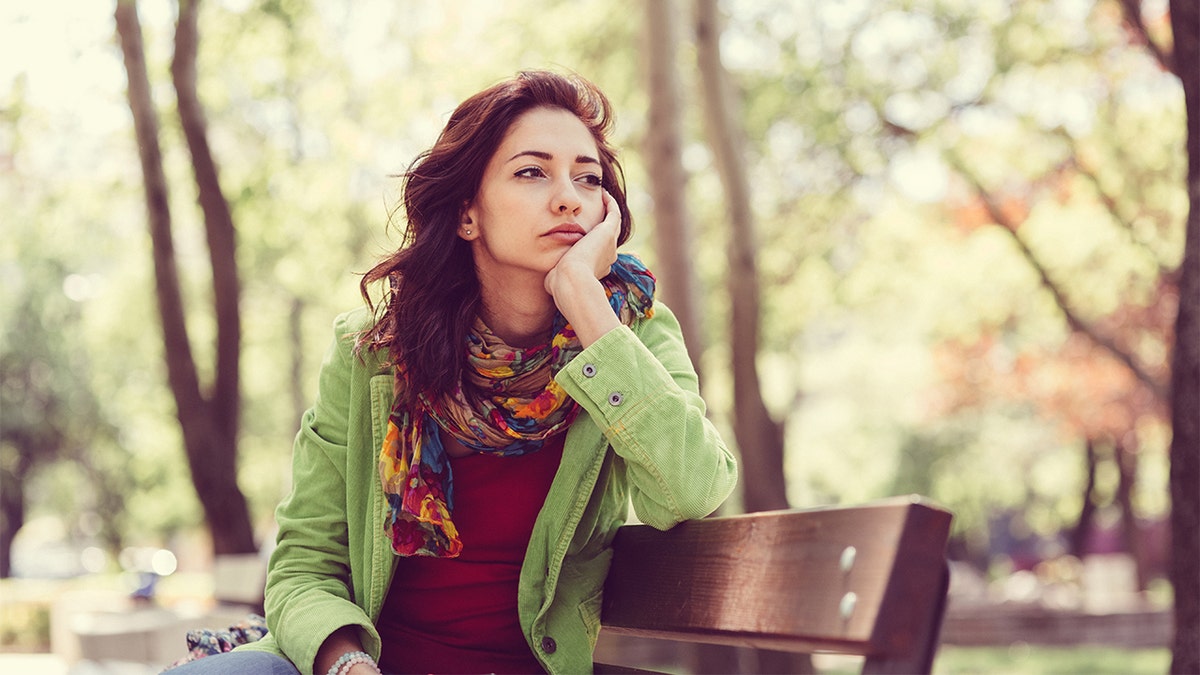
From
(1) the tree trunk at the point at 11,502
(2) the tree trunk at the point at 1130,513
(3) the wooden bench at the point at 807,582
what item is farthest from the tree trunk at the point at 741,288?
(1) the tree trunk at the point at 11,502

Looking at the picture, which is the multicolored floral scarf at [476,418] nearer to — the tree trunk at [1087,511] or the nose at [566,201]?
the nose at [566,201]

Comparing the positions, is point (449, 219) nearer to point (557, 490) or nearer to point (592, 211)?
point (592, 211)

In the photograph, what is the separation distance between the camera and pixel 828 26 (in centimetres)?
1364

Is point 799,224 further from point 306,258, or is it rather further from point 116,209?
point 116,209

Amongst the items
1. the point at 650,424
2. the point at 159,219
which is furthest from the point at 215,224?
the point at 650,424

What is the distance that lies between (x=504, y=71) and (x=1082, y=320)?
6816 millimetres

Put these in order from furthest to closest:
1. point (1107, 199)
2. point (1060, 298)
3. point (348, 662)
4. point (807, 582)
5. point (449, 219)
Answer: point (1107, 199) < point (1060, 298) < point (449, 219) < point (348, 662) < point (807, 582)

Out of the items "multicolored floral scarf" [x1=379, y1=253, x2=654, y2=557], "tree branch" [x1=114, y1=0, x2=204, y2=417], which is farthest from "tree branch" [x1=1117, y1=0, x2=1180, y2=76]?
"multicolored floral scarf" [x1=379, y1=253, x2=654, y2=557]

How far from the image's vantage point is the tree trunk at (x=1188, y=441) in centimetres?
495

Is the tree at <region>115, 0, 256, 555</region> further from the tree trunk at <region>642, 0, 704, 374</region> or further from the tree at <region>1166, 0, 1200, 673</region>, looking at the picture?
the tree at <region>1166, 0, 1200, 673</region>

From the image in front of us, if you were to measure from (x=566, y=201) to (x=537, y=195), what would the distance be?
0.22ft

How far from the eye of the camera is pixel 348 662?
7.35 feet

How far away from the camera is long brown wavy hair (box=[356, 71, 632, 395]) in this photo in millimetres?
2502

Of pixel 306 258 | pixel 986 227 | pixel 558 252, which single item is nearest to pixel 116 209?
pixel 306 258
